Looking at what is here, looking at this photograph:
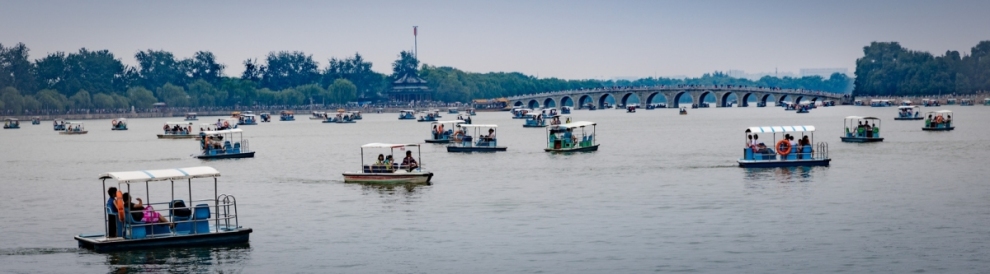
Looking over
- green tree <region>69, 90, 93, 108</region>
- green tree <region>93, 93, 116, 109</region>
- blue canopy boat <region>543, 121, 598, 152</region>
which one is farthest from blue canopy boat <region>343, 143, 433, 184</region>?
green tree <region>93, 93, 116, 109</region>

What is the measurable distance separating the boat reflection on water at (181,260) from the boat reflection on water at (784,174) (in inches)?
927

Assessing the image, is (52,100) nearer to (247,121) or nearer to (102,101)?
(102,101)

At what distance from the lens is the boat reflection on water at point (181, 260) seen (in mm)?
29875

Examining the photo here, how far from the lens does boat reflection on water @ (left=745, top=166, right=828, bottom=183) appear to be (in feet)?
161

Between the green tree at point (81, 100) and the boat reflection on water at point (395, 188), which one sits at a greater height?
the green tree at point (81, 100)

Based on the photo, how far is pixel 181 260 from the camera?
3070 centimetres

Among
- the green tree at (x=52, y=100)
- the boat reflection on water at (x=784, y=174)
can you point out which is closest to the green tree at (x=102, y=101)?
the green tree at (x=52, y=100)

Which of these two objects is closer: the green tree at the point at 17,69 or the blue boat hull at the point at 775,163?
the blue boat hull at the point at 775,163

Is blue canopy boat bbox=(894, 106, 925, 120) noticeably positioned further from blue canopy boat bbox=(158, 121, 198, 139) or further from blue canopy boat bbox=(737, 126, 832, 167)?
blue canopy boat bbox=(737, 126, 832, 167)

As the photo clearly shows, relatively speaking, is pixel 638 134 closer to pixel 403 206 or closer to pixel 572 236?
pixel 403 206

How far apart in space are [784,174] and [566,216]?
14.9 meters

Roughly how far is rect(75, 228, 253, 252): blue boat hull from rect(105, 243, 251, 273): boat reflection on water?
15 centimetres

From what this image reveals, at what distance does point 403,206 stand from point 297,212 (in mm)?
3373

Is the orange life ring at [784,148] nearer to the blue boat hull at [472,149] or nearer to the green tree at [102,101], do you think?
the blue boat hull at [472,149]
